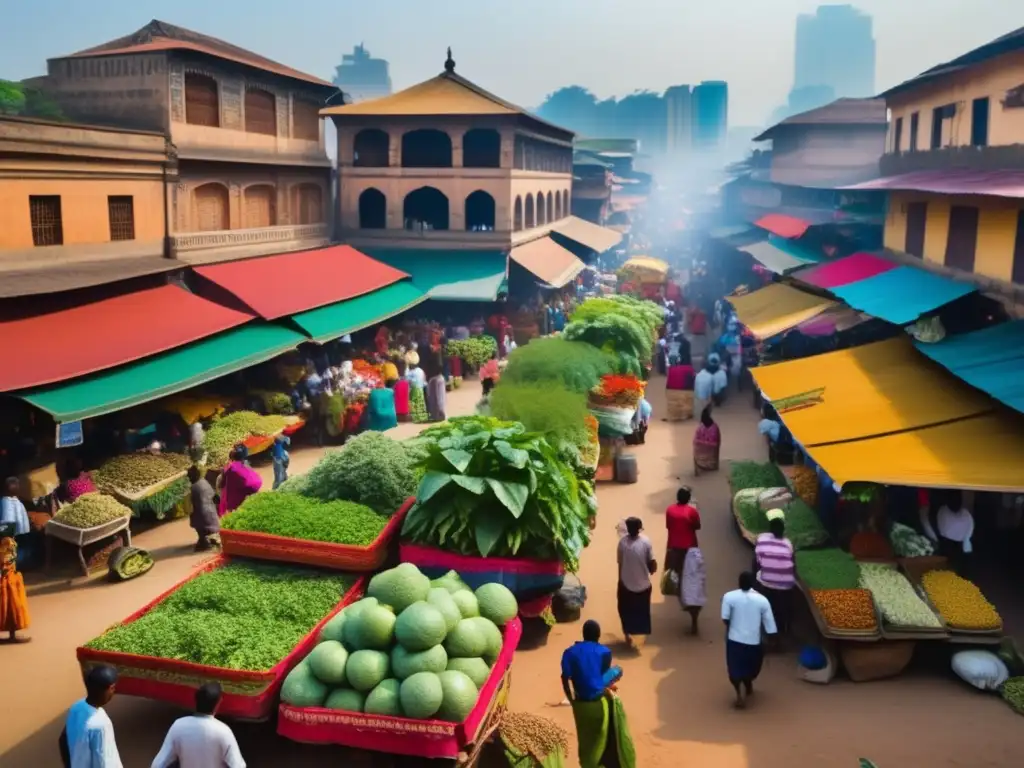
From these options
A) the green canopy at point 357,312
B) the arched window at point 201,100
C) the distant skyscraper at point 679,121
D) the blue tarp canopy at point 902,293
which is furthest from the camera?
the distant skyscraper at point 679,121

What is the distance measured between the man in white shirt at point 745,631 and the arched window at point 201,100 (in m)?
16.8

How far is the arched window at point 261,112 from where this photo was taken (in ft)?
75.2

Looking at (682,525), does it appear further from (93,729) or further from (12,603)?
(12,603)

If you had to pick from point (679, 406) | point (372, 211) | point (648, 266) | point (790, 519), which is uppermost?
point (372, 211)

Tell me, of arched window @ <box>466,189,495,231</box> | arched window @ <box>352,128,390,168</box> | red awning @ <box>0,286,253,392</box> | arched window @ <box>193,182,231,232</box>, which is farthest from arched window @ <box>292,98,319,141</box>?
red awning @ <box>0,286,253,392</box>

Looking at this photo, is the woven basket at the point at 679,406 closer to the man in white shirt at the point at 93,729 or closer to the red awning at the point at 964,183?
the red awning at the point at 964,183

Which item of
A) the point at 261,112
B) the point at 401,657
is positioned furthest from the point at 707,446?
the point at 261,112

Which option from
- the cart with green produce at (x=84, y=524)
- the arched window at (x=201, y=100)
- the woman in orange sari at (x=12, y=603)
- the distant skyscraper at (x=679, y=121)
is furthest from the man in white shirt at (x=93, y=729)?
the distant skyscraper at (x=679, y=121)

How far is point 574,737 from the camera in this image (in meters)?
7.94

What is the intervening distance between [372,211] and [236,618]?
2392 centimetres

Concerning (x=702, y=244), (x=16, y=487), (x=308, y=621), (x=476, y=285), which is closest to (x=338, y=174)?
(x=476, y=285)

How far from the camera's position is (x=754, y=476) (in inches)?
546

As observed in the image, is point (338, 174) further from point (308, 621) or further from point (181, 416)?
point (308, 621)

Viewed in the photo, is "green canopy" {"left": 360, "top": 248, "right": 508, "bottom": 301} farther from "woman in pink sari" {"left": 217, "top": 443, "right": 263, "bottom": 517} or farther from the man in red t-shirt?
the man in red t-shirt
